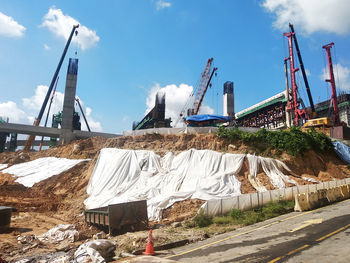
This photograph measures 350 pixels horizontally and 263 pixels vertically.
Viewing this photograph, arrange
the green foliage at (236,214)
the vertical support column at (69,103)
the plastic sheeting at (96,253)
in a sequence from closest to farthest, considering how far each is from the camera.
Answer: the plastic sheeting at (96,253) → the green foliage at (236,214) → the vertical support column at (69,103)

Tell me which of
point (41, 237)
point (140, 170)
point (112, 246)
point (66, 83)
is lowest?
point (41, 237)

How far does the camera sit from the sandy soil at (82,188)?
12156 millimetres

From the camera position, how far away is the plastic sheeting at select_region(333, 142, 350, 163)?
102 feet

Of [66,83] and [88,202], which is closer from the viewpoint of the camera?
[88,202]

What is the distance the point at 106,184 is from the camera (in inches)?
844

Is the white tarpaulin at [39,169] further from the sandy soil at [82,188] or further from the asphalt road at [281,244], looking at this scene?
the asphalt road at [281,244]

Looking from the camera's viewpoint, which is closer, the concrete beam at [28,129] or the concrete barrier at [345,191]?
the concrete barrier at [345,191]

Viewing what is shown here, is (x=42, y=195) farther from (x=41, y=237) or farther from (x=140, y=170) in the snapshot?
(x=41, y=237)

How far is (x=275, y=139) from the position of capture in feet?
93.6

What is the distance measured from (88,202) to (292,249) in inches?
597

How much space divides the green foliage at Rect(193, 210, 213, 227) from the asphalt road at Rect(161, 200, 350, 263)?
176 centimetres

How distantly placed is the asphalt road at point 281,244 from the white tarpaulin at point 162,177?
5.84m

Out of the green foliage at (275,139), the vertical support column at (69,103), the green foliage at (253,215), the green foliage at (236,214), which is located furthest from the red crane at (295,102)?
the green foliage at (236,214)

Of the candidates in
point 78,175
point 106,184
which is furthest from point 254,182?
point 78,175
